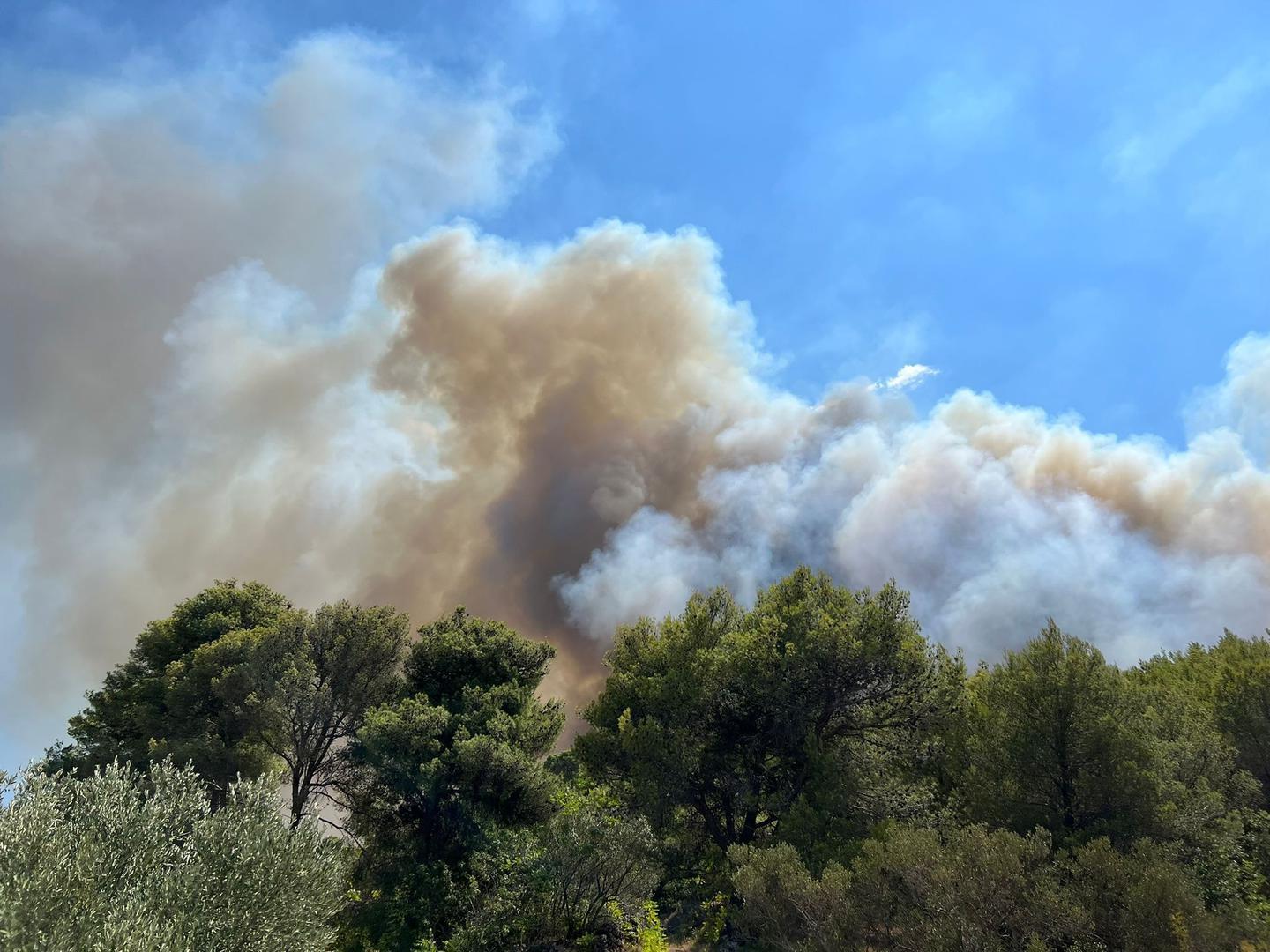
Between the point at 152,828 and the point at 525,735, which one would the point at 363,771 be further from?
the point at 152,828

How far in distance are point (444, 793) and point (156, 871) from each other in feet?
49.3

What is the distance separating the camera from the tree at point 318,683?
33.2 meters

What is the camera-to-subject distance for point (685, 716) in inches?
1304

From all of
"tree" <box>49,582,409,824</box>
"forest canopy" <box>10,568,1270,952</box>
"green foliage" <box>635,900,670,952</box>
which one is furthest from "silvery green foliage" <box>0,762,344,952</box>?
"tree" <box>49,582,409,824</box>

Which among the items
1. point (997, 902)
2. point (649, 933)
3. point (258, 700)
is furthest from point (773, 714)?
point (258, 700)

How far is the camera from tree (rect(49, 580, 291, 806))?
33.5 m

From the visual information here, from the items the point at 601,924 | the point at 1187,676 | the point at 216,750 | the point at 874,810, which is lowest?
the point at 601,924

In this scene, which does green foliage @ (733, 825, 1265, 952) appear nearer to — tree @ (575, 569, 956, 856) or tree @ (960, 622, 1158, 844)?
tree @ (960, 622, 1158, 844)

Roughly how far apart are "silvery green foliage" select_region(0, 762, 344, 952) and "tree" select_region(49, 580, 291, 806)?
15213 mm

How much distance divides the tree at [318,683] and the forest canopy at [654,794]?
0.15 meters

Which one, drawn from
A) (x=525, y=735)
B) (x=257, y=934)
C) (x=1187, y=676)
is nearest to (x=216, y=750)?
(x=525, y=735)

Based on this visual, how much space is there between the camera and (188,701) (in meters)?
35.0

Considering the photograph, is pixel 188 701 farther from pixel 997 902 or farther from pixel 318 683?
pixel 997 902

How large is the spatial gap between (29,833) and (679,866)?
26161 mm
